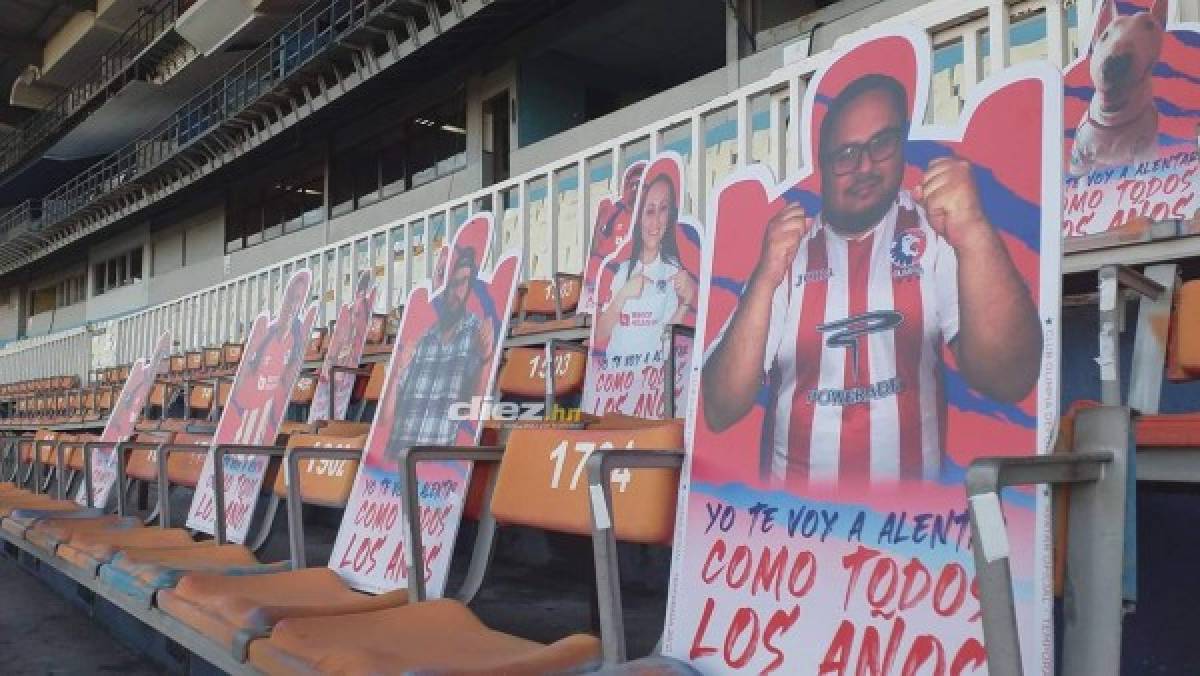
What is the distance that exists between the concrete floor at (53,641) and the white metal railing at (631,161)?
4.25 ft

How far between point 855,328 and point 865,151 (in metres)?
0.22

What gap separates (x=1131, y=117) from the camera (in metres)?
2.30

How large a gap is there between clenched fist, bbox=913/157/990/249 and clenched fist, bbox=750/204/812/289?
0.19 meters

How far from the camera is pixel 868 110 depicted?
1.10 metres

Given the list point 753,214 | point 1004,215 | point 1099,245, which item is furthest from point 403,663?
point 1099,245

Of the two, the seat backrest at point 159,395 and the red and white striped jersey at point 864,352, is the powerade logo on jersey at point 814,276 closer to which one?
the red and white striped jersey at point 864,352

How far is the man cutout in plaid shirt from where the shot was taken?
1.88m

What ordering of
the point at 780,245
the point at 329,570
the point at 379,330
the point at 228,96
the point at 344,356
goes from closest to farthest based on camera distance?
the point at 780,245 → the point at 329,570 → the point at 344,356 → the point at 379,330 → the point at 228,96

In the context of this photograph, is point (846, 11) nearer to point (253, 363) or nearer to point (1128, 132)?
point (1128, 132)

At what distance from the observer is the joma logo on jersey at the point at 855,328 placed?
1.03m

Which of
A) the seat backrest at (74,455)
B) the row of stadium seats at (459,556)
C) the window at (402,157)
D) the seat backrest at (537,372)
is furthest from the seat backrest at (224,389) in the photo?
the window at (402,157)

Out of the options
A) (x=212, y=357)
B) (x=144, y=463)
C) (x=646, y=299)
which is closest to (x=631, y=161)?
(x=646, y=299)

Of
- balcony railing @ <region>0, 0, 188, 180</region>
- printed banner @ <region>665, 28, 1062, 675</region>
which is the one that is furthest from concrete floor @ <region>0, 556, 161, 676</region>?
balcony railing @ <region>0, 0, 188, 180</region>

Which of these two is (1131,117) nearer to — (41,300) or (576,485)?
(576,485)
